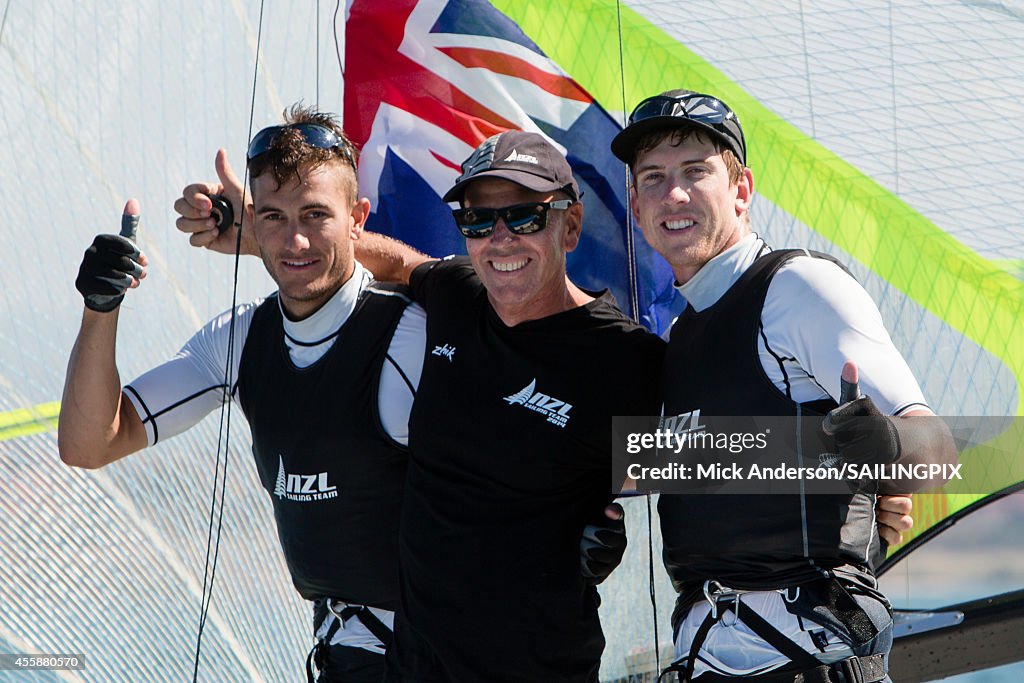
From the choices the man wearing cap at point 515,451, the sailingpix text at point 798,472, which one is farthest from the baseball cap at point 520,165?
the sailingpix text at point 798,472

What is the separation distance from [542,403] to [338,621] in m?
0.61

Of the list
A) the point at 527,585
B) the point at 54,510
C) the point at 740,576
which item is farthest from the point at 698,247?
the point at 54,510

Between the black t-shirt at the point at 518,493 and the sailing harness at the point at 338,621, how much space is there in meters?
0.11

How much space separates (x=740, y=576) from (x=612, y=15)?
1561 mm

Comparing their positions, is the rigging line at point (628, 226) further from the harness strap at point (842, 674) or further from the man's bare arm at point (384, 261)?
the harness strap at point (842, 674)

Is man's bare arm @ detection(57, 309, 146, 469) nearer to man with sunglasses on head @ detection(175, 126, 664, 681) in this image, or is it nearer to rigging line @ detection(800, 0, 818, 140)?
man with sunglasses on head @ detection(175, 126, 664, 681)

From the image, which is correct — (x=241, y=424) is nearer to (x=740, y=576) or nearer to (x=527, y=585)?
(x=527, y=585)

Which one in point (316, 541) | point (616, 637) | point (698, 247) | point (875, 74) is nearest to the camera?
point (698, 247)

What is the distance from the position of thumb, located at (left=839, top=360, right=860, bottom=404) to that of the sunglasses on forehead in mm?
548

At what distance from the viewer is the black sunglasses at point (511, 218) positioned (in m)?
1.82

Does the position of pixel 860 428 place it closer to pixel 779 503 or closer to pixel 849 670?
pixel 779 503

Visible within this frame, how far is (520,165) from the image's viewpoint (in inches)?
72.4

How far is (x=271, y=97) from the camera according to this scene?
2869mm

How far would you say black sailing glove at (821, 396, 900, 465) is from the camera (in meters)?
1.32
